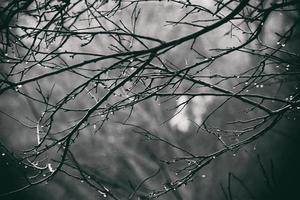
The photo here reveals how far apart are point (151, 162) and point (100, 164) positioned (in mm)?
1420

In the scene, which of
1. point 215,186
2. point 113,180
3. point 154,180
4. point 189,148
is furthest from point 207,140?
point 113,180

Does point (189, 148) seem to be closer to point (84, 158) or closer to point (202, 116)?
point (202, 116)

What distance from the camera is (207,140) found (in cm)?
840

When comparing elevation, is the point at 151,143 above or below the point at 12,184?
above

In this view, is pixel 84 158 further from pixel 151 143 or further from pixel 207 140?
pixel 207 140

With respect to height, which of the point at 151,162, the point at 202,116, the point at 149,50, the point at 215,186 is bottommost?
the point at 149,50

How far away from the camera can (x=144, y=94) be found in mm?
2891

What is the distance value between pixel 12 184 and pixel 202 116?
17.9 feet

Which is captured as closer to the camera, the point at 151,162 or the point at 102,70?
the point at 102,70

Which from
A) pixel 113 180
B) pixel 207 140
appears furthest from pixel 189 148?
pixel 113 180

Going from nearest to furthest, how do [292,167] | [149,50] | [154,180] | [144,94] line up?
Result: [149,50] < [144,94] < [292,167] < [154,180]

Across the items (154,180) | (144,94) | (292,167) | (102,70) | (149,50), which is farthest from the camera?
(154,180)

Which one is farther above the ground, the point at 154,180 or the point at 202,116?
the point at 202,116

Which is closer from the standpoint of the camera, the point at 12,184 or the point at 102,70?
the point at 102,70
